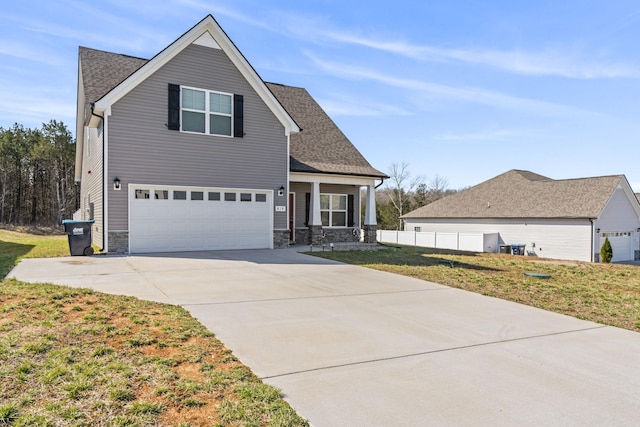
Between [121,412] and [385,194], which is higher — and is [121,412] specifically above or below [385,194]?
below

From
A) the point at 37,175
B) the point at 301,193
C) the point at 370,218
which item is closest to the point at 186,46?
the point at 301,193

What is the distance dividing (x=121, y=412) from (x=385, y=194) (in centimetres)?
5508

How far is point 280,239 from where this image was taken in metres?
15.5

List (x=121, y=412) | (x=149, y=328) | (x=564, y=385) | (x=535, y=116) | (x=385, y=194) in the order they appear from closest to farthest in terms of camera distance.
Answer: (x=121, y=412)
(x=564, y=385)
(x=149, y=328)
(x=535, y=116)
(x=385, y=194)

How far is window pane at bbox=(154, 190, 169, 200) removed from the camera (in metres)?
13.4

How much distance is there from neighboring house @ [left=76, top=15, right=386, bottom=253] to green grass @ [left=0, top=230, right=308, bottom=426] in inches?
312

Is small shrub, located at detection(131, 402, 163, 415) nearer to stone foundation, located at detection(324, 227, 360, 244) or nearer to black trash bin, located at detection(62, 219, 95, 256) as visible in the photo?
black trash bin, located at detection(62, 219, 95, 256)

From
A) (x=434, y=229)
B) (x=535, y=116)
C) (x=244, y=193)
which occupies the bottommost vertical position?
(x=434, y=229)

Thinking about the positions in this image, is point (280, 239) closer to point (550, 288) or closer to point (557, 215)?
point (550, 288)

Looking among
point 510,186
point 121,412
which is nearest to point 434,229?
point 510,186

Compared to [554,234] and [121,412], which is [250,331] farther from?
[554,234]

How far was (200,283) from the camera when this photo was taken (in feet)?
26.8

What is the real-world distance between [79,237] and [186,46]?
7.25 metres

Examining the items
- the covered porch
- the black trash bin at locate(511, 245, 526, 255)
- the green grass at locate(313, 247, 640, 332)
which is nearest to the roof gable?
the covered porch
